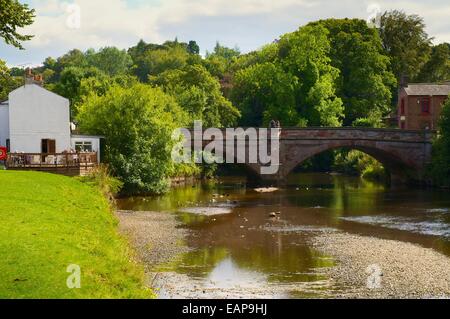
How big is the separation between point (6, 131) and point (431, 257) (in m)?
37.2

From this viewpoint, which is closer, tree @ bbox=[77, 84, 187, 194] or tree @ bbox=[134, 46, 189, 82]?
tree @ bbox=[77, 84, 187, 194]

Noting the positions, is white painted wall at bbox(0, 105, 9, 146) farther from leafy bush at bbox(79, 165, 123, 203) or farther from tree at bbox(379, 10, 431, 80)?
tree at bbox(379, 10, 431, 80)

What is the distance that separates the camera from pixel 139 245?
35.8 m

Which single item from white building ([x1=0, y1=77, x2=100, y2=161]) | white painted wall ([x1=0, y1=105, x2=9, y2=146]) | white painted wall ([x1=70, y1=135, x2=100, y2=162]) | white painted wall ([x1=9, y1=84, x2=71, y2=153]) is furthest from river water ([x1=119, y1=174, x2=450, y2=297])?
white painted wall ([x1=0, y1=105, x2=9, y2=146])

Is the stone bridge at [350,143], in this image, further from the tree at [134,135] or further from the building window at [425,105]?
the tree at [134,135]

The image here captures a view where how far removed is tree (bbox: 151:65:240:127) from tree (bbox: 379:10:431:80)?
27825 mm

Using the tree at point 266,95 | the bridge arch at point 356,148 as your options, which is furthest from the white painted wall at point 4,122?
the tree at point 266,95

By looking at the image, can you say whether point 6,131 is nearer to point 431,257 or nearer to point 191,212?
point 191,212

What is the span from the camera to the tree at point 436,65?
10662 centimetres

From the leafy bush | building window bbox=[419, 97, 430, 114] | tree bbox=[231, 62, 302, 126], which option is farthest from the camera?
tree bbox=[231, 62, 302, 126]

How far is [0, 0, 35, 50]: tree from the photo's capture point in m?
35.5

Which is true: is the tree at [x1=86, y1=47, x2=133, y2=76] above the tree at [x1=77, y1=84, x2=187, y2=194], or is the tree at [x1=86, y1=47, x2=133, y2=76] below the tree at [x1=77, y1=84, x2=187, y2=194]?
above
